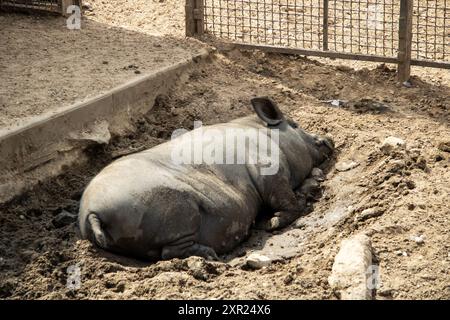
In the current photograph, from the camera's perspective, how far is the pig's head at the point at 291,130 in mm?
7547

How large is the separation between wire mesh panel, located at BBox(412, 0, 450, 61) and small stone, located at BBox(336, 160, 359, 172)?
1740 mm

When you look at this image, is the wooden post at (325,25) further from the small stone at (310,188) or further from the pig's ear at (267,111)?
the small stone at (310,188)

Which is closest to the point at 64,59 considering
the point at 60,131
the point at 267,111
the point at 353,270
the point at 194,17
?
the point at 60,131

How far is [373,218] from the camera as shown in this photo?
6.57 meters

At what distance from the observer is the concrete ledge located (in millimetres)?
6824

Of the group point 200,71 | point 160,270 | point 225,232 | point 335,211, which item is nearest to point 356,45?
point 200,71

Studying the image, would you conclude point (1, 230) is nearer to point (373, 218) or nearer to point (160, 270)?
point (160, 270)

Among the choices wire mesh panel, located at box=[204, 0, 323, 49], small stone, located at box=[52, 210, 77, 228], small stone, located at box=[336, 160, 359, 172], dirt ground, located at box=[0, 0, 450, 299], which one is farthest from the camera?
wire mesh panel, located at box=[204, 0, 323, 49]

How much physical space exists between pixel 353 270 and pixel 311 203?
1812 mm

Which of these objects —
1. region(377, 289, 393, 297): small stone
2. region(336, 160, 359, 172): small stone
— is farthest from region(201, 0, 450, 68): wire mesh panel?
region(377, 289, 393, 297): small stone

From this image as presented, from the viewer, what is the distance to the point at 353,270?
217 inches

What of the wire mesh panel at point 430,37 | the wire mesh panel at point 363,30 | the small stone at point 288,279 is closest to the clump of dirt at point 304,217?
the small stone at point 288,279

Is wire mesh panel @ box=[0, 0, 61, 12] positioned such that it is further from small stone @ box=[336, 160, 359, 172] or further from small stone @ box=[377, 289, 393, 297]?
small stone @ box=[377, 289, 393, 297]

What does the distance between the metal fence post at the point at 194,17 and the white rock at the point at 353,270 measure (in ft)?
14.1
